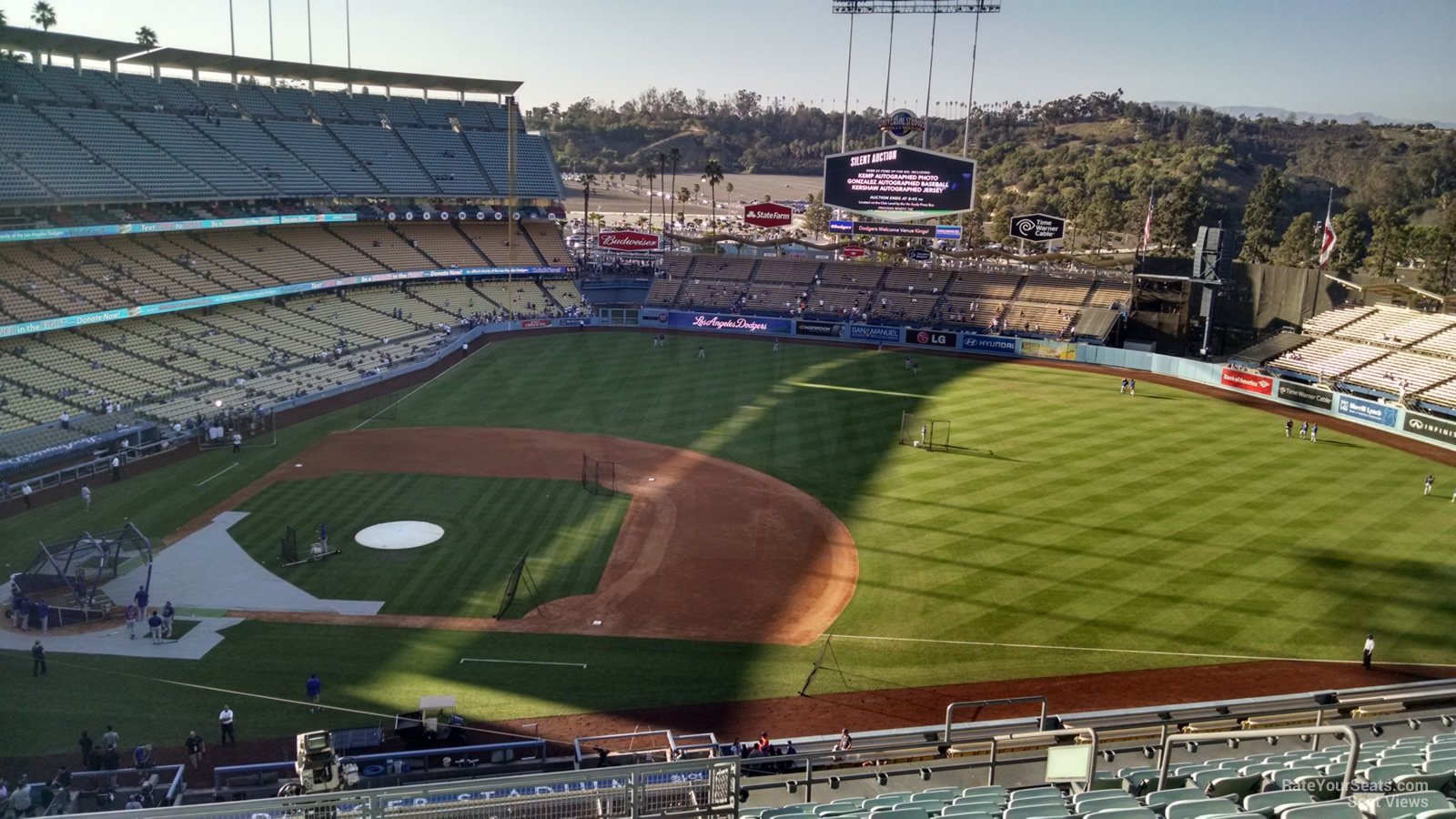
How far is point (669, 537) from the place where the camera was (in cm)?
3203

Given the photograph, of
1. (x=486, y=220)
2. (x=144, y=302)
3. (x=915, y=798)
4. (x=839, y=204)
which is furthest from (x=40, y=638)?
(x=486, y=220)

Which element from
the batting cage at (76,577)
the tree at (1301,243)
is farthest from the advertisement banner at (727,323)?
the batting cage at (76,577)

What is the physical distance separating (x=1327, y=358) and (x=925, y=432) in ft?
90.7

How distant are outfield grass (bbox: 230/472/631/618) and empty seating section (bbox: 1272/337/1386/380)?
40.9m

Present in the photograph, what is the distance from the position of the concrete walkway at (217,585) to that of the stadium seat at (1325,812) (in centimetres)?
2327

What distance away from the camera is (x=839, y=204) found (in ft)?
213

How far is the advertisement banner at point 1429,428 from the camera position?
1704 inches

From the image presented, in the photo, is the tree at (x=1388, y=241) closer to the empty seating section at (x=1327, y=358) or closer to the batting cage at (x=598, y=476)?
the empty seating section at (x=1327, y=358)

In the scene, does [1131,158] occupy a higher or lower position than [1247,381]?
higher

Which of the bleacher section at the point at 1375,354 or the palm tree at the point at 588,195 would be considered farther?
the palm tree at the point at 588,195

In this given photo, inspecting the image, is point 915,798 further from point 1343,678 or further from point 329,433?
point 329,433

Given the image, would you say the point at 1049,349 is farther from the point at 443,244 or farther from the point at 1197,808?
the point at 1197,808

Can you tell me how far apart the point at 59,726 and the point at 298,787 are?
878cm

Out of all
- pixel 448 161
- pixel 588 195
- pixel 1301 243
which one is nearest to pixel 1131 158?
pixel 1301 243
